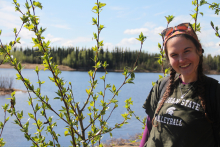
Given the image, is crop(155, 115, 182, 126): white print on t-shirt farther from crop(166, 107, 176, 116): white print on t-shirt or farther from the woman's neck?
the woman's neck

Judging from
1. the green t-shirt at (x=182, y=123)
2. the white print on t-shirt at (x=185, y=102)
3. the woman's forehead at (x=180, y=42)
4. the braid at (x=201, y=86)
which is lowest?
the green t-shirt at (x=182, y=123)

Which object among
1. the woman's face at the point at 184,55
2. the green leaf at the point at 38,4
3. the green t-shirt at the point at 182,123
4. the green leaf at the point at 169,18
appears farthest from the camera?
the green leaf at the point at 169,18

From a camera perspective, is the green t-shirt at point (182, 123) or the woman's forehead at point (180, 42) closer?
the green t-shirt at point (182, 123)

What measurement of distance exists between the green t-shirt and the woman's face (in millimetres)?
123

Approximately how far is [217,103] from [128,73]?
1.03 meters

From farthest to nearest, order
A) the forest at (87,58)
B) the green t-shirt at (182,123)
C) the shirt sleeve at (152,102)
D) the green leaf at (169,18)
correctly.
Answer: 1. the forest at (87,58)
2. the green leaf at (169,18)
3. the shirt sleeve at (152,102)
4. the green t-shirt at (182,123)

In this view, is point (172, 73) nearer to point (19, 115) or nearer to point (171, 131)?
point (171, 131)

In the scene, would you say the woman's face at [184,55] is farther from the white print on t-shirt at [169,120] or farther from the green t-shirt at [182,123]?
the white print on t-shirt at [169,120]

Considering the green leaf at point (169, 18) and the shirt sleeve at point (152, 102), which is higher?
the green leaf at point (169, 18)

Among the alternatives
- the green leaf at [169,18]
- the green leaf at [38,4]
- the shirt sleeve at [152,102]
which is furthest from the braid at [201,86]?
the green leaf at [38,4]

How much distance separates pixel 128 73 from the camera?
211cm

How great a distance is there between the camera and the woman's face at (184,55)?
1375mm

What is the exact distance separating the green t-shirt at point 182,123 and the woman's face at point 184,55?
123 millimetres

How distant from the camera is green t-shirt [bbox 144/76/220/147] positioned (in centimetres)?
126
